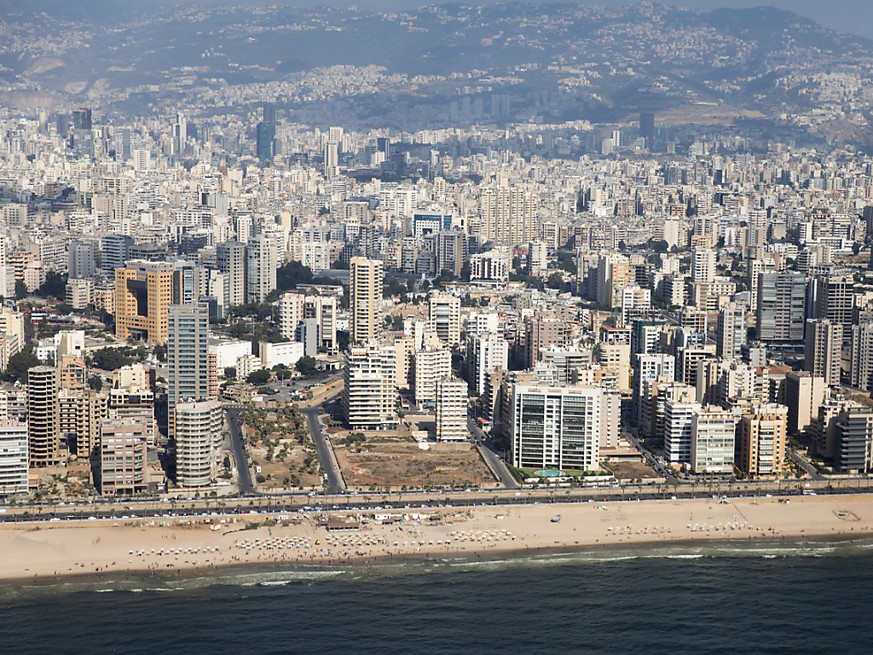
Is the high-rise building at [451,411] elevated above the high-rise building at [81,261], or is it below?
below

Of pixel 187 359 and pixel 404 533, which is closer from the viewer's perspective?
pixel 404 533

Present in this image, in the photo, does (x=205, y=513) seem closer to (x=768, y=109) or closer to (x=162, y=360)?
(x=162, y=360)

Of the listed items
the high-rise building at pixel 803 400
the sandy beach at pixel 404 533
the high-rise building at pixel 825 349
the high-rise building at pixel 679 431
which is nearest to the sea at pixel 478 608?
the sandy beach at pixel 404 533

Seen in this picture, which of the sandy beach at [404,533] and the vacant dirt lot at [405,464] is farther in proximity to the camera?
the vacant dirt lot at [405,464]

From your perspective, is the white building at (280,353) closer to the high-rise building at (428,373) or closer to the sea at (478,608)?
the high-rise building at (428,373)

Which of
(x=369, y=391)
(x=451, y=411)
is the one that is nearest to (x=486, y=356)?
(x=369, y=391)

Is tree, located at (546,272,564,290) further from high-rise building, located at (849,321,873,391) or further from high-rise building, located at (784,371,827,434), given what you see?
high-rise building, located at (784,371,827,434)

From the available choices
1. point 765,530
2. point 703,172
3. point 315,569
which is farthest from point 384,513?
point 703,172

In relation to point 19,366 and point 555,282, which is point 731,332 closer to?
point 555,282
